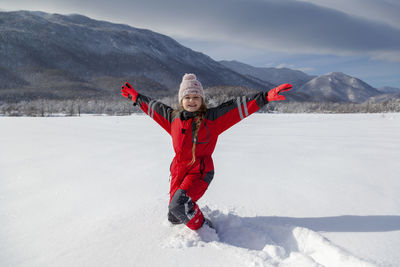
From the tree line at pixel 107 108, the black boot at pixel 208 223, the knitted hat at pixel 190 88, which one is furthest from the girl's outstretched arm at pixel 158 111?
the tree line at pixel 107 108

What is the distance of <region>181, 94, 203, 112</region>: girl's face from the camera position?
207 centimetres

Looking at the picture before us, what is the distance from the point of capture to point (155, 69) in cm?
16475

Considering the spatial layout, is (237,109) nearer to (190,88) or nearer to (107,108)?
(190,88)

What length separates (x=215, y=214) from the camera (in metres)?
1.99

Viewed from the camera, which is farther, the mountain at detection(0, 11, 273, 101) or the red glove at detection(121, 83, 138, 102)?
the mountain at detection(0, 11, 273, 101)

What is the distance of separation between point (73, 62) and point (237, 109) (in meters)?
166

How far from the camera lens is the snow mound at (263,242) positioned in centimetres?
138

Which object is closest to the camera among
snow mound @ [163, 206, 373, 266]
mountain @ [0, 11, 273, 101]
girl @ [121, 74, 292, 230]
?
snow mound @ [163, 206, 373, 266]

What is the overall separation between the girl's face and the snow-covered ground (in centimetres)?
79

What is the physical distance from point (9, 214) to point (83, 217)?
58cm

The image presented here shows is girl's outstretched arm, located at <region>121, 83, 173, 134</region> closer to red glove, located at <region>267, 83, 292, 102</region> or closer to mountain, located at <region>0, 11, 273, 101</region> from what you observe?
red glove, located at <region>267, 83, 292, 102</region>

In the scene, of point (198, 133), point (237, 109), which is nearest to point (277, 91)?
→ point (237, 109)

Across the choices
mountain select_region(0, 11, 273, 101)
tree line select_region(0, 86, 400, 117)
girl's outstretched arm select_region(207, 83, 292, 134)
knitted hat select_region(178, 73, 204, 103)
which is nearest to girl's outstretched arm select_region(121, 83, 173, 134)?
knitted hat select_region(178, 73, 204, 103)

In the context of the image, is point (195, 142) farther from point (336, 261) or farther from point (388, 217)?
point (388, 217)
